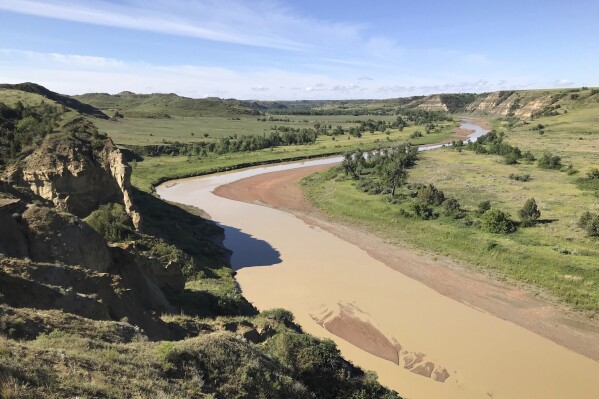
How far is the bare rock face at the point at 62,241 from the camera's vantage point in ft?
58.0

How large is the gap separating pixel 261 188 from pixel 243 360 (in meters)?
59.9

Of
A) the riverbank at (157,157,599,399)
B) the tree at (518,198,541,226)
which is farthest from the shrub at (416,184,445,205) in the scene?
the riverbank at (157,157,599,399)

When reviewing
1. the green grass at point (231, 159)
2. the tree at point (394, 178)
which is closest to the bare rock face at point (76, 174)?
the green grass at point (231, 159)

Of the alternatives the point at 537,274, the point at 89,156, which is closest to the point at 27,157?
the point at 89,156

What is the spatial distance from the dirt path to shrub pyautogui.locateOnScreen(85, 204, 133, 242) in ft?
51.8

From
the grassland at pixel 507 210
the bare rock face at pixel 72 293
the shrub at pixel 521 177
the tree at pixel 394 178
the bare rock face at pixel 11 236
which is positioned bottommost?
the grassland at pixel 507 210

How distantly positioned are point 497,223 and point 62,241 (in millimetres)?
37175

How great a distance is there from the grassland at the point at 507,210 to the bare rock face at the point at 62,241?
97.3ft

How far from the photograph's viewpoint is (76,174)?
3056 cm

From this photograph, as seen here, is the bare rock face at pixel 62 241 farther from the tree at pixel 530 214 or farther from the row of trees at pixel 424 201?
the tree at pixel 530 214

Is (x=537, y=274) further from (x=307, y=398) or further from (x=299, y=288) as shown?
(x=307, y=398)

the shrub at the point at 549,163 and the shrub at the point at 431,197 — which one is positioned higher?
the shrub at the point at 549,163

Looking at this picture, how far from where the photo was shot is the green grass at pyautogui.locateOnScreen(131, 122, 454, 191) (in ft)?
258

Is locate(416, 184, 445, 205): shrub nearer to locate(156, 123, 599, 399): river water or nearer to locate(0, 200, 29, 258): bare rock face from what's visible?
locate(156, 123, 599, 399): river water
